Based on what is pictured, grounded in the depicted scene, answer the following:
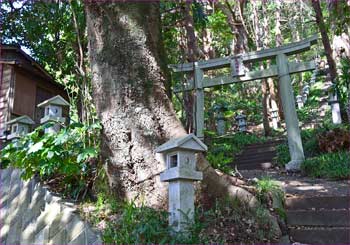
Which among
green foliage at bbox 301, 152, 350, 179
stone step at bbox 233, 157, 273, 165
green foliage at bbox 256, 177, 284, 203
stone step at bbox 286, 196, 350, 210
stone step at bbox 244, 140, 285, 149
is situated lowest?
stone step at bbox 286, 196, 350, 210

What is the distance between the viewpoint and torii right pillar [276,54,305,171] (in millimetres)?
7426

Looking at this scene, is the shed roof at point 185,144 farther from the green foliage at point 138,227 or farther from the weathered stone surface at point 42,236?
the weathered stone surface at point 42,236

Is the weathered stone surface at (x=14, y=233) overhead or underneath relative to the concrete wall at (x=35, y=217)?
underneath

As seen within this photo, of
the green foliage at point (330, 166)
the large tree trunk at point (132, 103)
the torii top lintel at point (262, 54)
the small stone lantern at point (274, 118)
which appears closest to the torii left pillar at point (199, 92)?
the torii top lintel at point (262, 54)

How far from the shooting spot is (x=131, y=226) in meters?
2.94

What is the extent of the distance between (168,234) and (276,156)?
258 inches

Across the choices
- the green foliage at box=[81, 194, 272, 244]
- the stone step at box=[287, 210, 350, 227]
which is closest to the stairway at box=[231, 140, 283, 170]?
the stone step at box=[287, 210, 350, 227]

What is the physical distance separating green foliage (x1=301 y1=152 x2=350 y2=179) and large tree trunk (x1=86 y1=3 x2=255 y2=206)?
134 inches

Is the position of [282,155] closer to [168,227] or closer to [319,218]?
[319,218]

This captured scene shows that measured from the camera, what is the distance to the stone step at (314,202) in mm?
4055

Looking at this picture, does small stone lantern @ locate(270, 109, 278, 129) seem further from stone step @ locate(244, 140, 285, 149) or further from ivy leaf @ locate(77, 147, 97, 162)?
ivy leaf @ locate(77, 147, 97, 162)

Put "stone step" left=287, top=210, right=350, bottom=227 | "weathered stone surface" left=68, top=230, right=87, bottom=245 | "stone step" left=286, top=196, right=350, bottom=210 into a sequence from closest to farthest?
"weathered stone surface" left=68, top=230, right=87, bottom=245 → "stone step" left=287, top=210, right=350, bottom=227 → "stone step" left=286, top=196, right=350, bottom=210

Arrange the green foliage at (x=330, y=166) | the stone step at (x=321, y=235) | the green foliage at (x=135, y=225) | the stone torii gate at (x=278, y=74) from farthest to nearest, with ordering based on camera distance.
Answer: the stone torii gate at (x=278, y=74), the green foliage at (x=330, y=166), the stone step at (x=321, y=235), the green foliage at (x=135, y=225)

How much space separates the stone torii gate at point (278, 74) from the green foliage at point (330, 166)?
1.09ft
